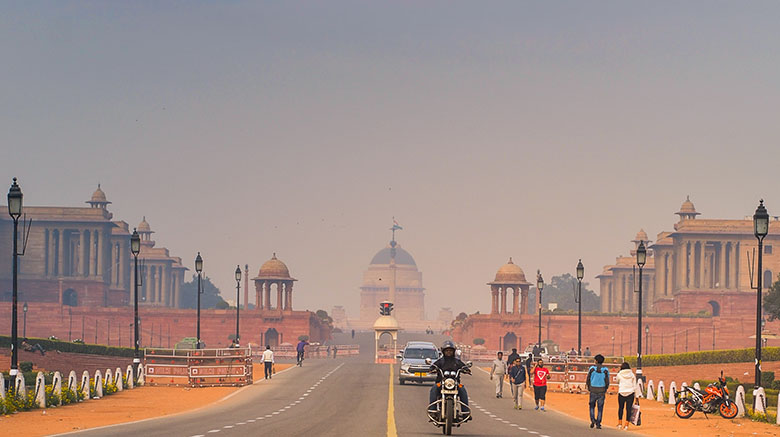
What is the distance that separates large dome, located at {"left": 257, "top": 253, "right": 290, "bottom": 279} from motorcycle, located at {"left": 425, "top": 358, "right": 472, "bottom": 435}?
121m

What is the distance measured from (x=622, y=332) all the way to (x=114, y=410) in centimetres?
11598

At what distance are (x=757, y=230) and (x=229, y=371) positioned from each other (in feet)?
82.5

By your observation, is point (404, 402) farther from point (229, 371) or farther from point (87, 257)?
point (87, 257)

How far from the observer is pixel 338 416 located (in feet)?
119

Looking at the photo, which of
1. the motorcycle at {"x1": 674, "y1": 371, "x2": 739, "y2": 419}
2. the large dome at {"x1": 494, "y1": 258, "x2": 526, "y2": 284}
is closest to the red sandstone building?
the large dome at {"x1": 494, "y1": 258, "x2": 526, "y2": 284}

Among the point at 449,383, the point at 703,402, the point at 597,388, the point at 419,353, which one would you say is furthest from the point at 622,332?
the point at 449,383

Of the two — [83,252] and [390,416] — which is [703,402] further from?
[83,252]

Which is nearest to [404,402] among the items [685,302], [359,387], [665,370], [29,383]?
[359,387]

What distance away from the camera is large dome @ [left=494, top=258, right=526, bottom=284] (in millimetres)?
149125

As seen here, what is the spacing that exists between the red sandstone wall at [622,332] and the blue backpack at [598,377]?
361ft

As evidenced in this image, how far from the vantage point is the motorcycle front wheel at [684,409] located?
39.4 meters

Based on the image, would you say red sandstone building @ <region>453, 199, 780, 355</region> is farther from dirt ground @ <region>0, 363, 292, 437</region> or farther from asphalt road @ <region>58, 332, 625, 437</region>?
dirt ground @ <region>0, 363, 292, 437</region>

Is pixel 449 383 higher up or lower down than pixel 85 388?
higher up

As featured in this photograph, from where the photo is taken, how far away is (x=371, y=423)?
33062 mm
